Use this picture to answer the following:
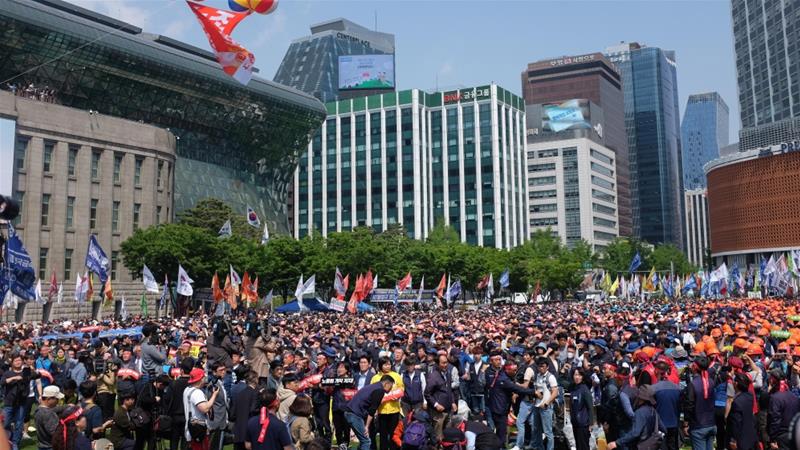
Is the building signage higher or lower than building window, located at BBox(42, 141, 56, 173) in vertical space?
higher

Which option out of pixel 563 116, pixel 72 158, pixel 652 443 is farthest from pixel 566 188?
pixel 652 443

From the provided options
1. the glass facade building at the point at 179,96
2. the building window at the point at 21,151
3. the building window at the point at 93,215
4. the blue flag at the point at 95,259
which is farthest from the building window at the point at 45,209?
the blue flag at the point at 95,259

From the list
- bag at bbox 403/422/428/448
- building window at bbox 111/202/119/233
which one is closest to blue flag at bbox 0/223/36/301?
bag at bbox 403/422/428/448

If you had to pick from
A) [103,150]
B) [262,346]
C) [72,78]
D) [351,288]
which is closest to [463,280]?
[351,288]

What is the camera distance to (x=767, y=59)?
14700 cm

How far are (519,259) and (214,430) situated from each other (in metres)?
88.0

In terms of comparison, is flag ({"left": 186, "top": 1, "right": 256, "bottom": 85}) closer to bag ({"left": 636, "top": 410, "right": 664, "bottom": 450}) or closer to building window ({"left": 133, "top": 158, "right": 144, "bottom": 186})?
bag ({"left": 636, "top": 410, "right": 664, "bottom": 450})

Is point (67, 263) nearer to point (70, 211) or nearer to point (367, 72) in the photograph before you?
point (70, 211)

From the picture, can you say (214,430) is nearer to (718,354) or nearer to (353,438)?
(353,438)

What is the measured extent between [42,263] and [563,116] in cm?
13535

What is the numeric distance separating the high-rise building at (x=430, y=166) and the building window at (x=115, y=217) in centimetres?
7995

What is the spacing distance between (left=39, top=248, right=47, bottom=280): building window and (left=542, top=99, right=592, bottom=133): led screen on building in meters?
132

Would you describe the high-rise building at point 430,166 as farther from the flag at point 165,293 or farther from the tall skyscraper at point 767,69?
the flag at point 165,293

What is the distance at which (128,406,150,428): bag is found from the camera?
1053 centimetres
